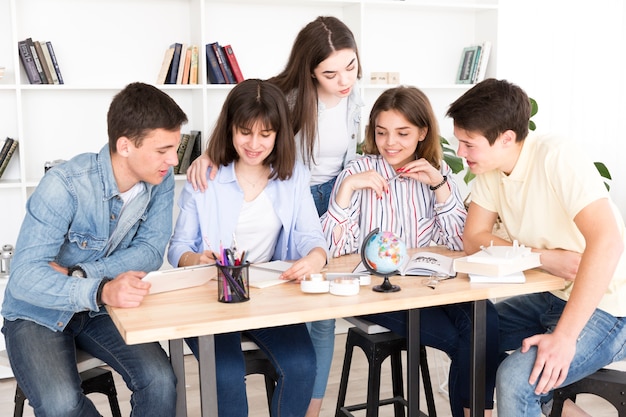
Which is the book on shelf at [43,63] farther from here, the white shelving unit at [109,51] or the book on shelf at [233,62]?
the book on shelf at [233,62]

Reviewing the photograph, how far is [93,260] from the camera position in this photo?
213cm

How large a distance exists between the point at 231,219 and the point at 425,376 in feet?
2.79

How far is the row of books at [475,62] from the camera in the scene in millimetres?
4545

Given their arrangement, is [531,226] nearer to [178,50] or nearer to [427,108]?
[427,108]

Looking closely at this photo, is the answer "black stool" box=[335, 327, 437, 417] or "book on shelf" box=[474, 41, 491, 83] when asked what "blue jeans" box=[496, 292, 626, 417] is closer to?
"black stool" box=[335, 327, 437, 417]

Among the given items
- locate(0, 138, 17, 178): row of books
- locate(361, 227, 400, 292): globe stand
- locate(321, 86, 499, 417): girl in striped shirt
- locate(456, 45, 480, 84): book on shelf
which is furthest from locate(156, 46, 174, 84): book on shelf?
locate(361, 227, 400, 292): globe stand

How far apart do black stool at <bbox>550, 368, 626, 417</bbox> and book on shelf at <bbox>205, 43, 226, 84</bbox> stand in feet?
8.22

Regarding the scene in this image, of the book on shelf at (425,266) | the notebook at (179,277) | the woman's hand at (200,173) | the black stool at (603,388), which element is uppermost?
the woman's hand at (200,173)

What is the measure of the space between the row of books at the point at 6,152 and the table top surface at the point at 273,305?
2125 mm

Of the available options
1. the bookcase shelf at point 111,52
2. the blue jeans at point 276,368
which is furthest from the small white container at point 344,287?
the bookcase shelf at point 111,52

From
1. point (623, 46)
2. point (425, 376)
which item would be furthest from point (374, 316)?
point (623, 46)

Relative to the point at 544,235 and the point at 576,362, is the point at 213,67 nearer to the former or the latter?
the point at 544,235

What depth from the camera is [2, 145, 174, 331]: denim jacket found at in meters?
1.91

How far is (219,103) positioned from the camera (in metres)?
4.21
